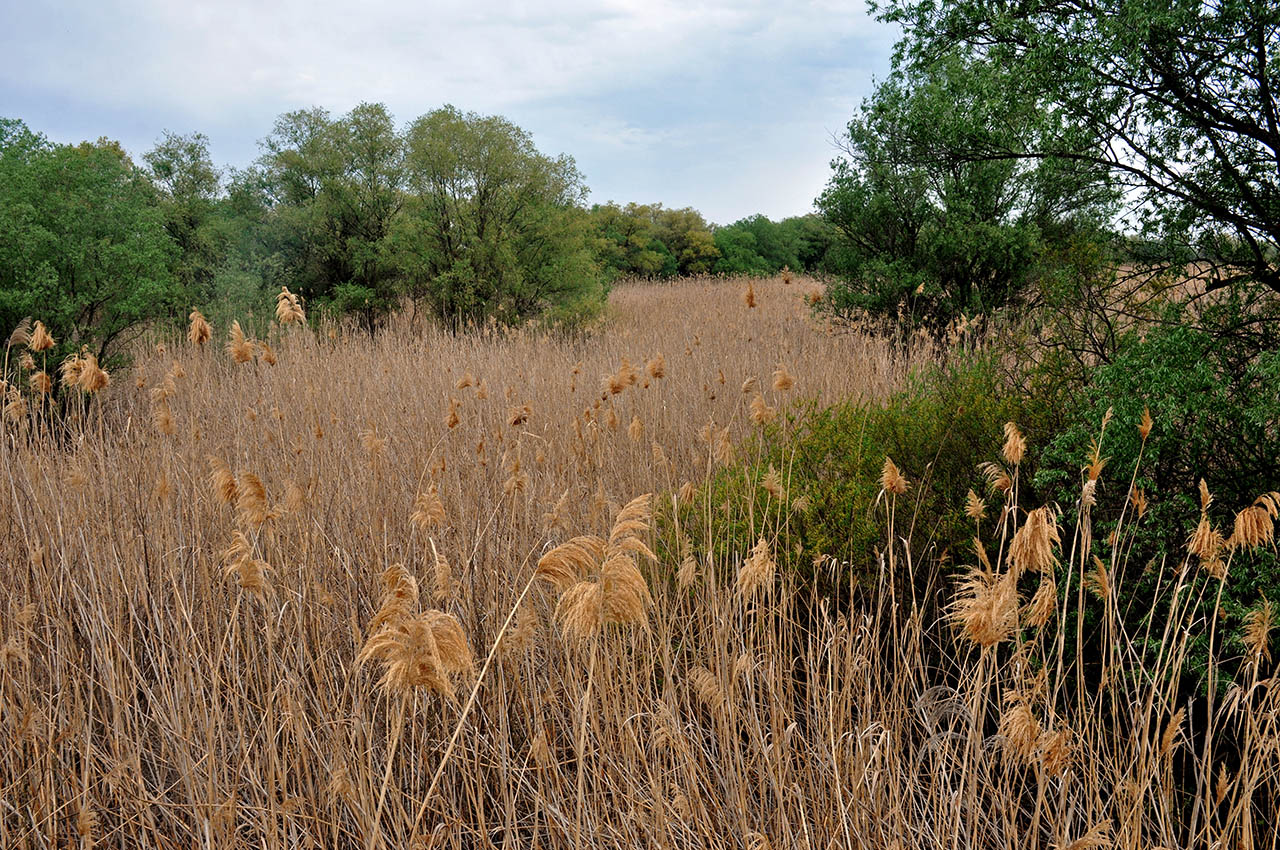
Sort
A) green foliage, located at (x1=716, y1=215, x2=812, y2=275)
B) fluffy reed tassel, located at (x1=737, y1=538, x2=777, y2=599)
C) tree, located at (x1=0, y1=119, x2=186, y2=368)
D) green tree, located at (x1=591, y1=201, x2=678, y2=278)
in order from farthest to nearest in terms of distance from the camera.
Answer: green foliage, located at (x1=716, y1=215, x2=812, y2=275) < green tree, located at (x1=591, y1=201, x2=678, y2=278) < tree, located at (x1=0, y1=119, x2=186, y2=368) < fluffy reed tassel, located at (x1=737, y1=538, x2=777, y2=599)

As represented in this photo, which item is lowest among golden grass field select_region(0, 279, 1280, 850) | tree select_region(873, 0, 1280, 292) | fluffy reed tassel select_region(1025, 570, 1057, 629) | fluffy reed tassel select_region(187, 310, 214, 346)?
golden grass field select_region(0, 279, 1280, 850)

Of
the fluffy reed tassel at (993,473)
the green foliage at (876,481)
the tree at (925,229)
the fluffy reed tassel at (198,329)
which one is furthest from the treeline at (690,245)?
the fluffy reed tassel at (993,473)

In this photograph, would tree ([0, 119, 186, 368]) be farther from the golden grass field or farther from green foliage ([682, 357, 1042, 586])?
green foliage ([682, 357, 1042, 586])

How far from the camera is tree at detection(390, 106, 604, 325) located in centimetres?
1246

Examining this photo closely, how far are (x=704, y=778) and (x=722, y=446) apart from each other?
123 centimetres

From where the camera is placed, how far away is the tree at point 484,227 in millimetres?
12461

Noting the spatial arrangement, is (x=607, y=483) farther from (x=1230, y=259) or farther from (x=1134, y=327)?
(x=1230, y=259)

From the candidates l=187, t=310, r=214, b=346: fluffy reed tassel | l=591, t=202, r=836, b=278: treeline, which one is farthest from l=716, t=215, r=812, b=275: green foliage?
l=187, t=310, r=214, b=346: fluffy reed tassel

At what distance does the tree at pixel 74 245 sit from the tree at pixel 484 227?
4.94 m

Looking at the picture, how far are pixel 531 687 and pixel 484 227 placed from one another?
1132cm

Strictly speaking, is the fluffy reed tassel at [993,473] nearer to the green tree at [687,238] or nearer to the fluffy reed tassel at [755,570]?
the fluffy reed tassel at [755,570]

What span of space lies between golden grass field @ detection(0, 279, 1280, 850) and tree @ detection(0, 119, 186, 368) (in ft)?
12.4

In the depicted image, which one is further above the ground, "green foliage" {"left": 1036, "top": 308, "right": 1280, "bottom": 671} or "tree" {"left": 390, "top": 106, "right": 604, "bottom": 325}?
"tree" {"left": 390, "top": 106, "right": 604, "bottom": 325}

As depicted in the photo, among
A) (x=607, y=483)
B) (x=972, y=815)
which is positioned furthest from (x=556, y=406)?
(x=972, y=815)
